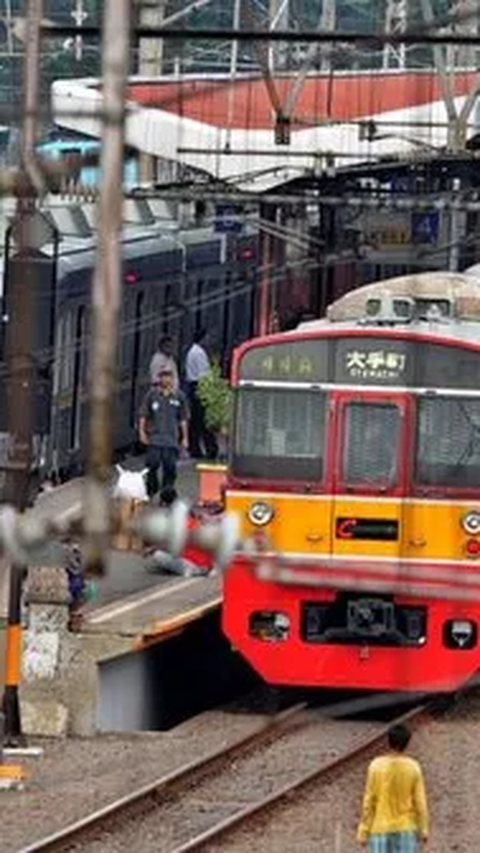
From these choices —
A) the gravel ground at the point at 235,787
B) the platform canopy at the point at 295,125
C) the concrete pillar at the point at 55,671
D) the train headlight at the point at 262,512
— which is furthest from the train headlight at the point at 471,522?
the platform canopy at the point at 295,125

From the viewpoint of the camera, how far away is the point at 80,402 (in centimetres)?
1988

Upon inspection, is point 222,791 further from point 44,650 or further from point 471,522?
point 471,522

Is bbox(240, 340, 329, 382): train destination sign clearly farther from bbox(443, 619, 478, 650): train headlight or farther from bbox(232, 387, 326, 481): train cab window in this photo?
A: bbox(443, 619, 478, 650): train headlight

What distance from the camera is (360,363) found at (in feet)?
45.8

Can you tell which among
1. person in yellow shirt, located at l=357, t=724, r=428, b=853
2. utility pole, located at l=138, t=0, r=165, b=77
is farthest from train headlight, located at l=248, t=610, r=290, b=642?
person in yellow shirt, located at l=357, t=724, r=428, b=853

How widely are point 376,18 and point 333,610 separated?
30.9 feet

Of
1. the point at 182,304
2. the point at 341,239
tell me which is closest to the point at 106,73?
the point at 341,239

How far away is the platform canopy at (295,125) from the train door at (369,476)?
8.61 feet

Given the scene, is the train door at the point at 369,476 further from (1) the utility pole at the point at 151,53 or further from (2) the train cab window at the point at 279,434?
(1) the utility pole at the point at 151,53

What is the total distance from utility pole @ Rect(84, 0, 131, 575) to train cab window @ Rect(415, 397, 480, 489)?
9195 millimetres

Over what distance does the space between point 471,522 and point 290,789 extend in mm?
1759

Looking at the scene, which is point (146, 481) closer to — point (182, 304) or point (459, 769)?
point (459, 769)

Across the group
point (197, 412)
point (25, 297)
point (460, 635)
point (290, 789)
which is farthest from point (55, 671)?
point (25, 297)

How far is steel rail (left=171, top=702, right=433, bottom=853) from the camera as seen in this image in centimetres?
1170
